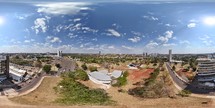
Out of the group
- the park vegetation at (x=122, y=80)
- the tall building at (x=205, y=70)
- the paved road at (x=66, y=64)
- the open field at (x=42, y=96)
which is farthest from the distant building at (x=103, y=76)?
the tall building at (x=205, y=70)

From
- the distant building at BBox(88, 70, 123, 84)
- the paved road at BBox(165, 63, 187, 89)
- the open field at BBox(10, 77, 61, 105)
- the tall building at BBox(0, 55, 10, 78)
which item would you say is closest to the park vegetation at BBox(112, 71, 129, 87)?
the distant building at BBox(88, 70, 123, 84)

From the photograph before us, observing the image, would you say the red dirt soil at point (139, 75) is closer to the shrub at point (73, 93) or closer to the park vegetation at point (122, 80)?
the park vegetation at point (122, 80)

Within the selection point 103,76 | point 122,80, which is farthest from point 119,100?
point 103,76

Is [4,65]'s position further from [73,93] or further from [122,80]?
[122,80]

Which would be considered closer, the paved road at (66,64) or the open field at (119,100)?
the paved road at (66,64)

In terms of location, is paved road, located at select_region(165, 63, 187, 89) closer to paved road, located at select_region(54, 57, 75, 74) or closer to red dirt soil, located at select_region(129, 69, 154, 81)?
red dirt soil, located at select_region(129, 69, 154, 81)

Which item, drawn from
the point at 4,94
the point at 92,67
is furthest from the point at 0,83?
the point at 92,67

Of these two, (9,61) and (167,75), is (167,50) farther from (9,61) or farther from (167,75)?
(9,61)
